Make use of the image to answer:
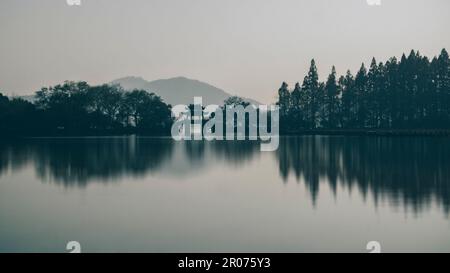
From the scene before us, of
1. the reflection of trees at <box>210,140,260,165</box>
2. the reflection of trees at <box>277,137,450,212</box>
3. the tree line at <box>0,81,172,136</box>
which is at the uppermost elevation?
the tree line at <box>0,81,172,136</box>

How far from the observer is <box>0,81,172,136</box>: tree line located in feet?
243

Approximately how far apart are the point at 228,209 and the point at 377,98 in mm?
63061

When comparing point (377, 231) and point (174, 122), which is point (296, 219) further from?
point (174, 122)

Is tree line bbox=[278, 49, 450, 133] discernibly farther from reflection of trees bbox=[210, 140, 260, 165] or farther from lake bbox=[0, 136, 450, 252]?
lake bbox=[0, 136, 450, 252]

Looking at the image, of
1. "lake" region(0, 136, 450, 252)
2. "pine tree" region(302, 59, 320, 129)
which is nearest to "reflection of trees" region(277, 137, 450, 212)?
"lake" region(0, 136, 450, 252)

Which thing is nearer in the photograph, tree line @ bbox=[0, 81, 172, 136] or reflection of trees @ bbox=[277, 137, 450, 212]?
reflection of trees @ bbox=[277, 137, 450, 212]

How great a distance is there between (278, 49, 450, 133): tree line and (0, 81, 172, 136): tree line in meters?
23.5

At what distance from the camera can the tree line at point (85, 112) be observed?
243 feet

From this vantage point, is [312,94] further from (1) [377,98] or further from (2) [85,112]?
(2) [85,112]

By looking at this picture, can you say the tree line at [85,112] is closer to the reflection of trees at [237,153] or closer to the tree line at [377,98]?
the tree line at [377,98]

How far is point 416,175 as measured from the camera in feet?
60.1

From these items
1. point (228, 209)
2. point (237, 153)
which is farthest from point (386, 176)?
point (237, 153)

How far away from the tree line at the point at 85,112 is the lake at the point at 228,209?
56.6 m
